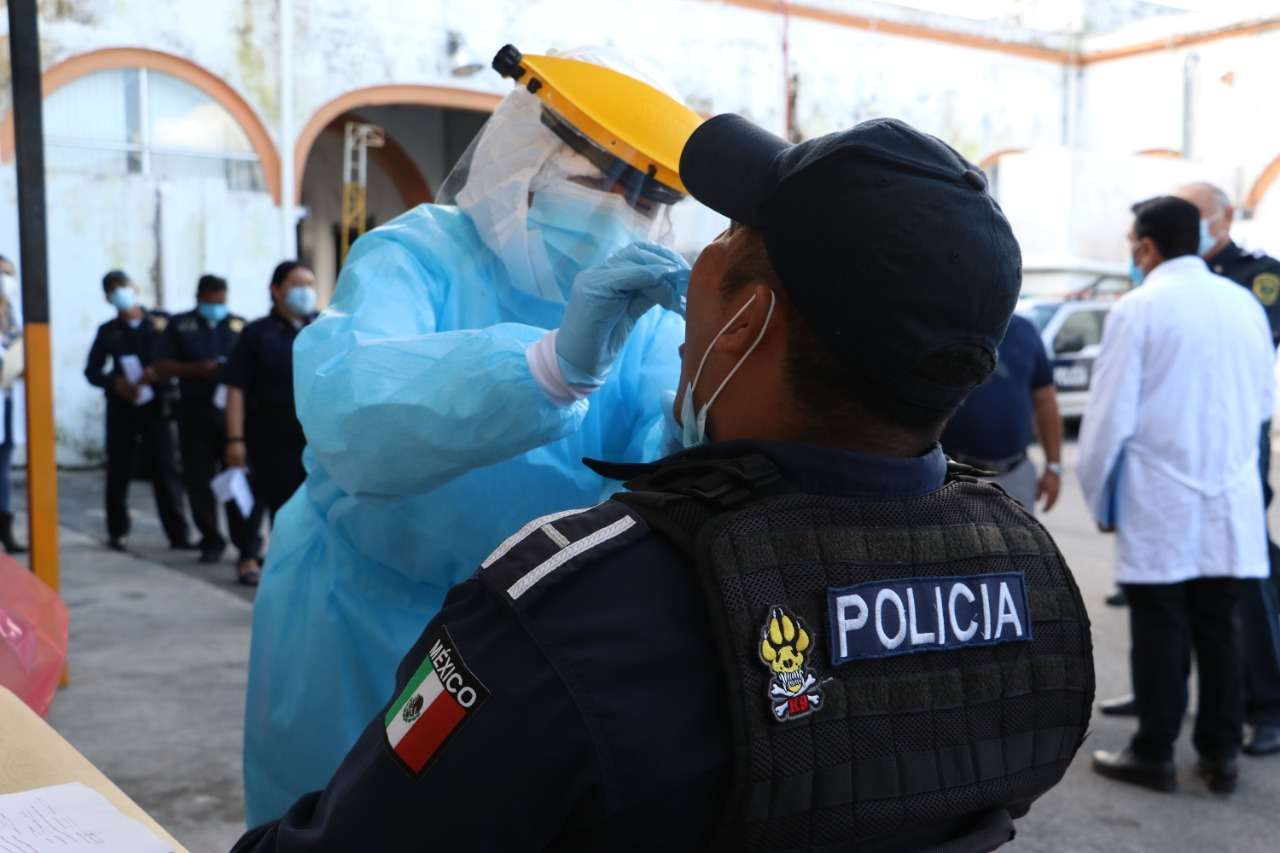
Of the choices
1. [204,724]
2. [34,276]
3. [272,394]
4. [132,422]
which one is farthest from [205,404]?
[204,724]

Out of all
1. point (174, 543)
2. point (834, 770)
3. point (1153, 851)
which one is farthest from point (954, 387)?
point (174, 543)

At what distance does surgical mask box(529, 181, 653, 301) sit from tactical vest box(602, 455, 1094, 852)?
789 mm

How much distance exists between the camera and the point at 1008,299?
3.26ft

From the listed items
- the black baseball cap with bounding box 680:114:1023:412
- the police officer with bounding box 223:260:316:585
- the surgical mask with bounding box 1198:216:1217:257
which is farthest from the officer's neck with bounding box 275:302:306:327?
the black baseball cap with bounding box 680:114:1023:412

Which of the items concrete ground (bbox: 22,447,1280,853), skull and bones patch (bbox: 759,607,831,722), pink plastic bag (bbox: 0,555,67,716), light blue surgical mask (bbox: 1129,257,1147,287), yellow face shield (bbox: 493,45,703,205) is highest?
yellow face shield (bbox: 493,45,703,205)

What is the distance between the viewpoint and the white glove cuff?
4.83 ft

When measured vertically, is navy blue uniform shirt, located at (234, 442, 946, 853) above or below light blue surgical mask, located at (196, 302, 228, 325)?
above

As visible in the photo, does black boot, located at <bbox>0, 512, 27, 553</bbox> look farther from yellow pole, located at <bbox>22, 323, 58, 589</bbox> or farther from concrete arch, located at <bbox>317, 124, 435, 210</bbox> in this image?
concrete arch, located at <bbox>317, 124, 435, 210</bbox>

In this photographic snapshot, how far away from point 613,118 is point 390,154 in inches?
584

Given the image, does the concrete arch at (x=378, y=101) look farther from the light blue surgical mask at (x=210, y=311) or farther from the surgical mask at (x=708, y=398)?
the surgical mask at (x=708, y=398)

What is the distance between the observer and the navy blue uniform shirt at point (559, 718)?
0.85 meters

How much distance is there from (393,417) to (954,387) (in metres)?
0.73

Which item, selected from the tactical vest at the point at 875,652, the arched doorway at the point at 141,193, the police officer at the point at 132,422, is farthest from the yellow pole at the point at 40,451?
the arched doorway at the point at 141,193

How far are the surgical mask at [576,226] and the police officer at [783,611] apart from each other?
0.73 m
